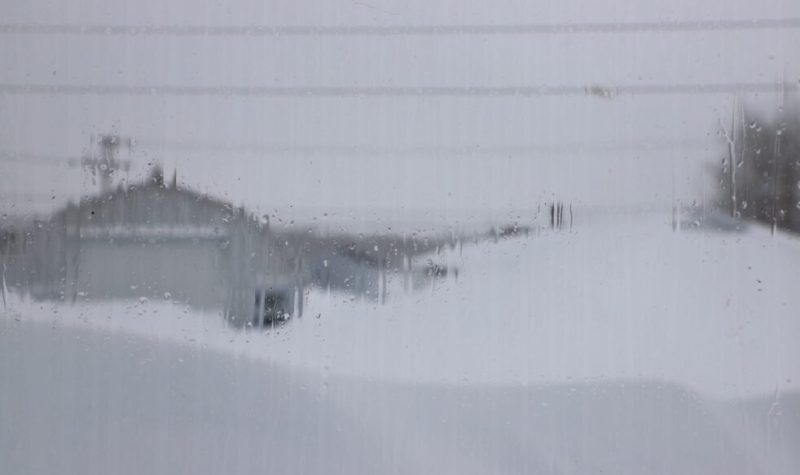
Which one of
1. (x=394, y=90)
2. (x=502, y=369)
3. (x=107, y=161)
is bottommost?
(x=502, y=369)

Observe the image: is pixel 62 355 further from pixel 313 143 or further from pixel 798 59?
pixel 798 59

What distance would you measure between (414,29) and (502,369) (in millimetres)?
557

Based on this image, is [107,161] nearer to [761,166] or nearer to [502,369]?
[502,369]

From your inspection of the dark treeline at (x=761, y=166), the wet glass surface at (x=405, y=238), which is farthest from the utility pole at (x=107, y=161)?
the dark treeline at (x=761, y=166)

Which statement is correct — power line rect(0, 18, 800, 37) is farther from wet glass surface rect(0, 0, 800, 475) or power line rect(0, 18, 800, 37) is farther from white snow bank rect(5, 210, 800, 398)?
Answer: white snow bank rect(5, 210, 800, 398)

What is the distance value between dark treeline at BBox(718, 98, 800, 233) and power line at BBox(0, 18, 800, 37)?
0.14 metres

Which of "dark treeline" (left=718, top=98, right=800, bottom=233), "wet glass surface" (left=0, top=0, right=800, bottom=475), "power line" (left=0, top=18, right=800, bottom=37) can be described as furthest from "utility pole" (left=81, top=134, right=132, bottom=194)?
"dark treeline" (left=718, top=98, right=800, bottom=233)

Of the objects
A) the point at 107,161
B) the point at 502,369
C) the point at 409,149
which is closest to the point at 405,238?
the point at 409,149

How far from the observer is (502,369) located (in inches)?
46.3

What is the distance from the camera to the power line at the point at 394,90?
1168 millimetres

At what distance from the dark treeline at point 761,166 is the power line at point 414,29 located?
0.45 ft

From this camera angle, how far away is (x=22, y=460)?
1207 millimetres

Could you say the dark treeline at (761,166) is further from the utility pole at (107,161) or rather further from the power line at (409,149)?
the utility pole at (107,161)

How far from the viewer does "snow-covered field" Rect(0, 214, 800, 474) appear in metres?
1.17
